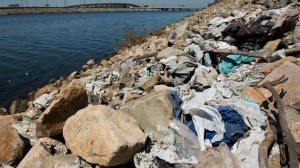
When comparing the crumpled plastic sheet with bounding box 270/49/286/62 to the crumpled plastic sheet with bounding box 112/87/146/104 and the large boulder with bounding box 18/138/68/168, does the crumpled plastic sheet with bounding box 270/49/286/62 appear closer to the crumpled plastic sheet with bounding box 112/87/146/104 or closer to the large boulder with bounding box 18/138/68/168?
the crumpled plastic sheet with bounding box 112/87/146/104

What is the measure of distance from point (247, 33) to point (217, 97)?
2.65m

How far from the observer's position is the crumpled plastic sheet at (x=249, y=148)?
3065 millimetres

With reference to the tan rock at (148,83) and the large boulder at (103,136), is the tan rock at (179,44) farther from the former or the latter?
the large boulder at (103,136)

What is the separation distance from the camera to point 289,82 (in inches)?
160

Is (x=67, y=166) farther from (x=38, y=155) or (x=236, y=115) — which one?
(x=236, y=115)

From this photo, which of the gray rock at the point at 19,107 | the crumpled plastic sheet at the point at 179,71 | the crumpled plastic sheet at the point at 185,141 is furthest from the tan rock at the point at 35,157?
the gray rock at the point at 19,107

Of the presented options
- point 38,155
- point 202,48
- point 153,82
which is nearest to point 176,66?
point 153,82

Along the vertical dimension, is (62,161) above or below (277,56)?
below

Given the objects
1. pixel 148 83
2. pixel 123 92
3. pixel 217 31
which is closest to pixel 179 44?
pixel 217 31

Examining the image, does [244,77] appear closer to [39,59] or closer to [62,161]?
[62,161]

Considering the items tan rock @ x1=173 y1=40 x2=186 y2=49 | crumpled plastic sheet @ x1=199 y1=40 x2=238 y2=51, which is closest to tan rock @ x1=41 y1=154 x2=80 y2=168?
crumpled plastic sheet @ x1=199 y1=40 x2=238 y2=51

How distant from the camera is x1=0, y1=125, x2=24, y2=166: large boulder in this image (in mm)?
3717

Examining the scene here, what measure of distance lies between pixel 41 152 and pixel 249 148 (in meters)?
2.40

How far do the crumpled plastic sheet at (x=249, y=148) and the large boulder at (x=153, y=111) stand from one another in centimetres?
93
